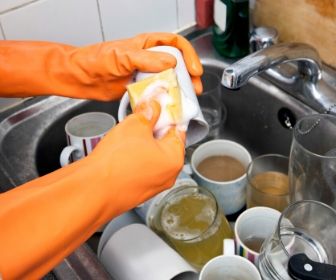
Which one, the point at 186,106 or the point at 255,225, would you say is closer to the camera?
the point at 186,106

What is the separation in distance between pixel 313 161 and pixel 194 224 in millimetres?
188

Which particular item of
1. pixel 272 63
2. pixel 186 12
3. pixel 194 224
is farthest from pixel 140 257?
pixel 186 12

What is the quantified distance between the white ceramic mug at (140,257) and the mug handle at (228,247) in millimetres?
50

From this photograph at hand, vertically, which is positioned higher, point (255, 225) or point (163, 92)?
point (163, 92)

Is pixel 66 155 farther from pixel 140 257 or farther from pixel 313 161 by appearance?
pixel 313 161

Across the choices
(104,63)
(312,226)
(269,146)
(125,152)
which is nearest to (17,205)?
(125,152)

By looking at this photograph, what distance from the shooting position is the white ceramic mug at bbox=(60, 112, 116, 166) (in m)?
0.71

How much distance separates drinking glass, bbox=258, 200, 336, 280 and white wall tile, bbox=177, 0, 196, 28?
1.67 feet

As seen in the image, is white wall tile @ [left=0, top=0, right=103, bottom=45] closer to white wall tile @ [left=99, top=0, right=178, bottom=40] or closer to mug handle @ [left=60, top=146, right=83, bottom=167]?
white wall tile @ [left=99, top=0, right=178, bottom=40]

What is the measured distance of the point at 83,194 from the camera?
0.46m

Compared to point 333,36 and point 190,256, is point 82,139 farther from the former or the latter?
point 333,36

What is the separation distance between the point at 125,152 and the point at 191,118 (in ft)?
0.31

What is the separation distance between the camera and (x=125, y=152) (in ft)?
1.61

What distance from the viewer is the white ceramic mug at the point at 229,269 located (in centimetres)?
55
